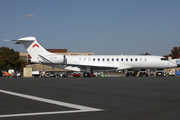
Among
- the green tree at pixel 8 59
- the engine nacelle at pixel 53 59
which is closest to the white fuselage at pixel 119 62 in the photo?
the engine nacelle at pixel 53 59

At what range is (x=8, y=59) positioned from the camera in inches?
3174

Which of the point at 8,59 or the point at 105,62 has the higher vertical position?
the point at 8,59

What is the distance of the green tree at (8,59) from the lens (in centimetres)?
7891

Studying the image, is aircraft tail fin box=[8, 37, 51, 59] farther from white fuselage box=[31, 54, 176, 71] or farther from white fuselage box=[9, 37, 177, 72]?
white fuselage box=[31, 54, 176, 71]

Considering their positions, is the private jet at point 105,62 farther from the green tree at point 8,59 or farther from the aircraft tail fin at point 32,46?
A: the green tree at point 8,59

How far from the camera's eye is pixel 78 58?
4044cm

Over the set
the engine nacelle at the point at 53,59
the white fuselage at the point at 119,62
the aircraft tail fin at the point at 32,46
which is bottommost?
the white fuselage at the point at 119,62

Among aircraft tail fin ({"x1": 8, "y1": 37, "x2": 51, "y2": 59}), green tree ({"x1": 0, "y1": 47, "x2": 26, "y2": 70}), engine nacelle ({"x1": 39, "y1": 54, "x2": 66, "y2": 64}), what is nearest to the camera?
engine nacelle ({"x1": 39, "y1": 54, "x2": 66, "y2": 64})

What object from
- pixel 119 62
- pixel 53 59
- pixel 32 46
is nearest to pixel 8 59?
pixel 32 46

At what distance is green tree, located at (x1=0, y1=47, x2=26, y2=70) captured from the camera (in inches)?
3107

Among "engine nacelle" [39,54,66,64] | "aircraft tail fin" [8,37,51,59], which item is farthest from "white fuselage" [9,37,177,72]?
"aircraft tail fin" [8,37,51,59]

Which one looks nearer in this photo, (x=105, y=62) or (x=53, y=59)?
(x=53, y=59)

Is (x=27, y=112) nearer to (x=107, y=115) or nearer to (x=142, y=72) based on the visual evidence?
(x=107, y=115)

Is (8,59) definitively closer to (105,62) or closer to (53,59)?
(53,59)
